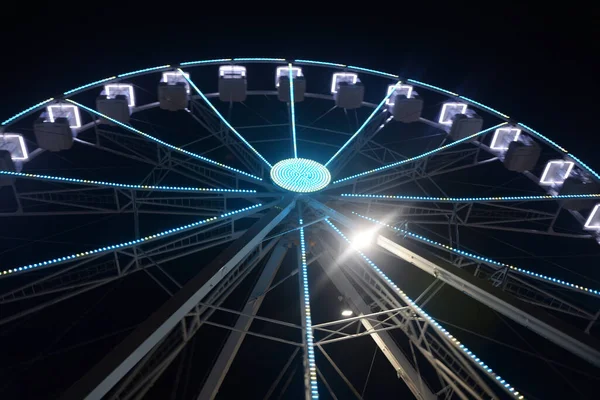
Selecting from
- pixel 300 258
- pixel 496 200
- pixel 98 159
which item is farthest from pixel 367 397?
pixel 98 159

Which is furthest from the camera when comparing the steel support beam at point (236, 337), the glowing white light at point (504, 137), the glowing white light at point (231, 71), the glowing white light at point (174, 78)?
the glowing white light at point (231, 71)

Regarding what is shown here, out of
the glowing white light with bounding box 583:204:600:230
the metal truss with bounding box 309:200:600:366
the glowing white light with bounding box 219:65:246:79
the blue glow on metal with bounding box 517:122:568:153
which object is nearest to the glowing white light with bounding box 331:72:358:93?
the glowing white light with bounding box 219:65:246:79

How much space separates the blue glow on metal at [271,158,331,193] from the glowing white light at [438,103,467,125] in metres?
4.78

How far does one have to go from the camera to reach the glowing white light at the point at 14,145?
37.9 ft

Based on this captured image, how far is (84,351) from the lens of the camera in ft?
38.3

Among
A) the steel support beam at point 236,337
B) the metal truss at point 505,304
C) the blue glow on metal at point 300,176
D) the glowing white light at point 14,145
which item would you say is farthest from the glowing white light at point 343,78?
the glowing white light at point 14,145

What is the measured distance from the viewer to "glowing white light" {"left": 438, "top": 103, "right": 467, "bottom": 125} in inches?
565

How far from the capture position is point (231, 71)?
14.6 meters

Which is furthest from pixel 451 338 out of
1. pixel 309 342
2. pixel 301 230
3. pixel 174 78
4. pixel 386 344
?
pixel 174 78

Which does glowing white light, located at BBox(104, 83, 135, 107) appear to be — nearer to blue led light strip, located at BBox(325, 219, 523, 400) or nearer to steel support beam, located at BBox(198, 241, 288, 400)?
steel support beam, located at BBox(198, 241, 288, 400)

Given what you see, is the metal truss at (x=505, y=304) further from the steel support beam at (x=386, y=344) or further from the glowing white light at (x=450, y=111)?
the glowing white light at (x=450, y=111)

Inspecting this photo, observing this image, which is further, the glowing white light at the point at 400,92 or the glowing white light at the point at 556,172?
the glowing white light at the point at 400,92

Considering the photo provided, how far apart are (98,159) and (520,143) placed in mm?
13358

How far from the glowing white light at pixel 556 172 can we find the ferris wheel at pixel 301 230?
0.04 metres
